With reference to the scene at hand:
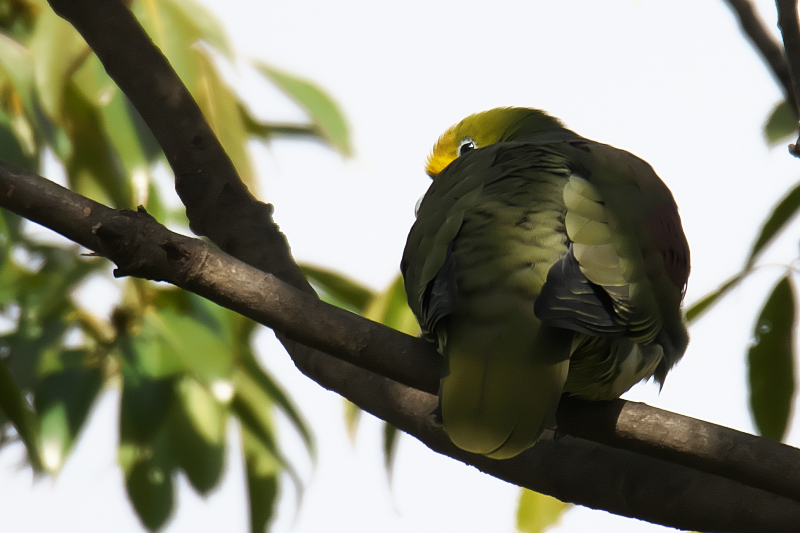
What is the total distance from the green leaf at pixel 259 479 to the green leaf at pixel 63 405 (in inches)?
20.2

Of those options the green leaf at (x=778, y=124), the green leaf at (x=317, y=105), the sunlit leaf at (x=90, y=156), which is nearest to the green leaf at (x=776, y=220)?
the green leaf at (x=778, y=124)

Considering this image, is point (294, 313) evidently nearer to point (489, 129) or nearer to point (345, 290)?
point (345, 290)

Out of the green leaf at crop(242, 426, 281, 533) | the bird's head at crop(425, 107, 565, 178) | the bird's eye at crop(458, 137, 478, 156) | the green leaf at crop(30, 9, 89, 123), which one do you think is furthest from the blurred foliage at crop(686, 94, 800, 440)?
the green leaf at crop(30, 9, 89, 123)

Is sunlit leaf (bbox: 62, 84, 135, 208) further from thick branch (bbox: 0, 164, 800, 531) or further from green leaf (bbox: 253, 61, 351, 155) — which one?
thick branch (bbox: 0, 164, 800, 531)

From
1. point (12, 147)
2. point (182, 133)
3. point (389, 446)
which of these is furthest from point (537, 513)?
point (12, 147)

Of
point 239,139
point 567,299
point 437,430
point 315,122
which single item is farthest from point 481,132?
point 567,299

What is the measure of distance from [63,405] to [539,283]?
1.68 meters

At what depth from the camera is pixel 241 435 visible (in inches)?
105

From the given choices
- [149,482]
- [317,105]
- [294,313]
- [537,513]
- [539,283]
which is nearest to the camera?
[294,313]

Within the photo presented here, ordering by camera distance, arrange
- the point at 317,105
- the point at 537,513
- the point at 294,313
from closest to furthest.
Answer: the point at 294,313 → the point at 537,513 → the point at 317,105

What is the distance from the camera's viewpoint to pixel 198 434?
8.17ft

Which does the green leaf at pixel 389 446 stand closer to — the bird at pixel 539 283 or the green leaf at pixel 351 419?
the green leaf at pixel 351 419

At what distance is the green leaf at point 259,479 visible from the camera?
2.43 m

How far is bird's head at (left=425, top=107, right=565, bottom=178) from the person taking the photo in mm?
2428
